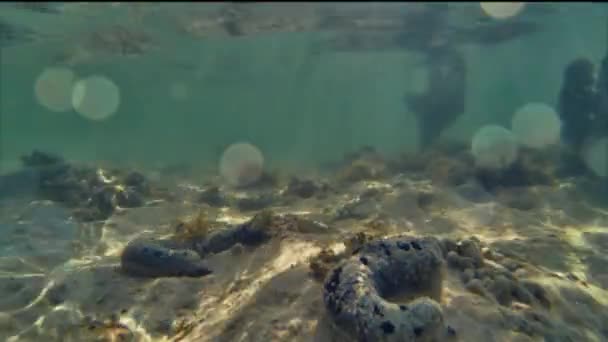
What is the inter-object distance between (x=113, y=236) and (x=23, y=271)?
2310mm

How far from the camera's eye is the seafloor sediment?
5195 mm

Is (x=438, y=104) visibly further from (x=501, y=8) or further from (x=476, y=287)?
(x=476, y=287)

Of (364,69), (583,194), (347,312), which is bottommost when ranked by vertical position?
(583,194)

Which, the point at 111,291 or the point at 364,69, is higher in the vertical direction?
the point at 364,69

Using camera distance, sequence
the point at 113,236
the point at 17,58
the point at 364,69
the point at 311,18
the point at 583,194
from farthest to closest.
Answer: the point at 364,69 → the point at 17,58 → the point at 311,18 → the point at 583,194 → the point at 113,236

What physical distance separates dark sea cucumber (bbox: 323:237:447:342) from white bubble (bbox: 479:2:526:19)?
22.3 meters

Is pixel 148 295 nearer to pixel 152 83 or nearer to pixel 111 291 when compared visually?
pixel 111 291

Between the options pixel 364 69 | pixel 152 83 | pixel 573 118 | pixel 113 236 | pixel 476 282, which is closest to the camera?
pixel 476 282

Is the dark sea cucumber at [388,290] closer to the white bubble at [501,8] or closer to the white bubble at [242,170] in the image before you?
the white bubble at [242,170]

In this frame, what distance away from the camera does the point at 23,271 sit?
25.3 ft

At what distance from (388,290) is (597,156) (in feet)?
43.8

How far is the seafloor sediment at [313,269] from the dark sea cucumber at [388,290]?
2 cm

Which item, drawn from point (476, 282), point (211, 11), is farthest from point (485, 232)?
point (211, 11)

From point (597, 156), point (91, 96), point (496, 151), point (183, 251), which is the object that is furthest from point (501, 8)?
point (91, 96)
